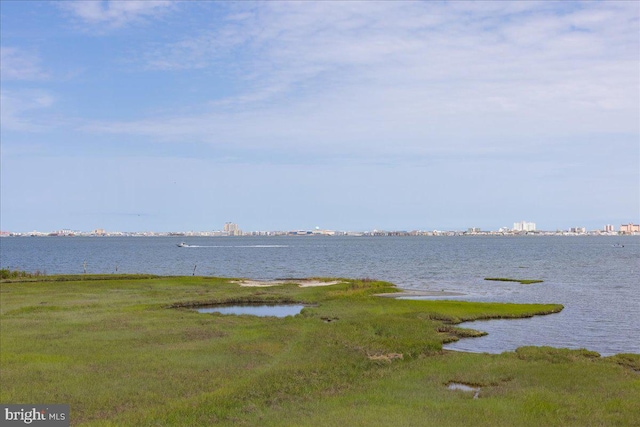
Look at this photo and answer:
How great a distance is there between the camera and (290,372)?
26.9 meters

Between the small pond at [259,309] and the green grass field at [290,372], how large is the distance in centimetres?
577

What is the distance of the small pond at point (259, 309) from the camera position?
5362 centimetres

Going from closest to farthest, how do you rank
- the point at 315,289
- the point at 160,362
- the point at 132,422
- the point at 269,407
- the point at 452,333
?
the point at 132,422 → the point at 269,407 → the point at 160,362 → the point at 452,333 → the point at 315,289

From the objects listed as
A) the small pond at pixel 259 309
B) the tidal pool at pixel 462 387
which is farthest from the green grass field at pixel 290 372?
the small pond at pixel 259 309

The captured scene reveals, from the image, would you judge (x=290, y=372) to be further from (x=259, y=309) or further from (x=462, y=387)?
(x=259, y=309)

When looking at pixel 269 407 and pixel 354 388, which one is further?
pixel 354 388

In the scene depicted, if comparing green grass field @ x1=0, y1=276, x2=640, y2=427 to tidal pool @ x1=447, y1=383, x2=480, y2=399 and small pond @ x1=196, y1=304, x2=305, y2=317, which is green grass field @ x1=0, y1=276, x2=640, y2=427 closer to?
tidal pool @ x1=447, y1=383, x2=480, y2=399

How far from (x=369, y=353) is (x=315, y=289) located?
37599 mm

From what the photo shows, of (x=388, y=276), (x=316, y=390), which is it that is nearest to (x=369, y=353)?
(x=316, y=390)

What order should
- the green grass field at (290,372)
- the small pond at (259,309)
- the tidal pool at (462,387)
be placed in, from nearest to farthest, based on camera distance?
the green grass field at (290,372) < the tidal pool at (462,387) < the small pond at (259,309)

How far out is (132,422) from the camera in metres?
19.8

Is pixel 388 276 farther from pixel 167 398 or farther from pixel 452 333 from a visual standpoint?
pixel 167 398

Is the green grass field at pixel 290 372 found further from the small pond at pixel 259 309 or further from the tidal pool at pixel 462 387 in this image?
the small pond at pixel 259 309

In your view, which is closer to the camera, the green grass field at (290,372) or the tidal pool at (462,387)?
the green grass field at (290,372)
